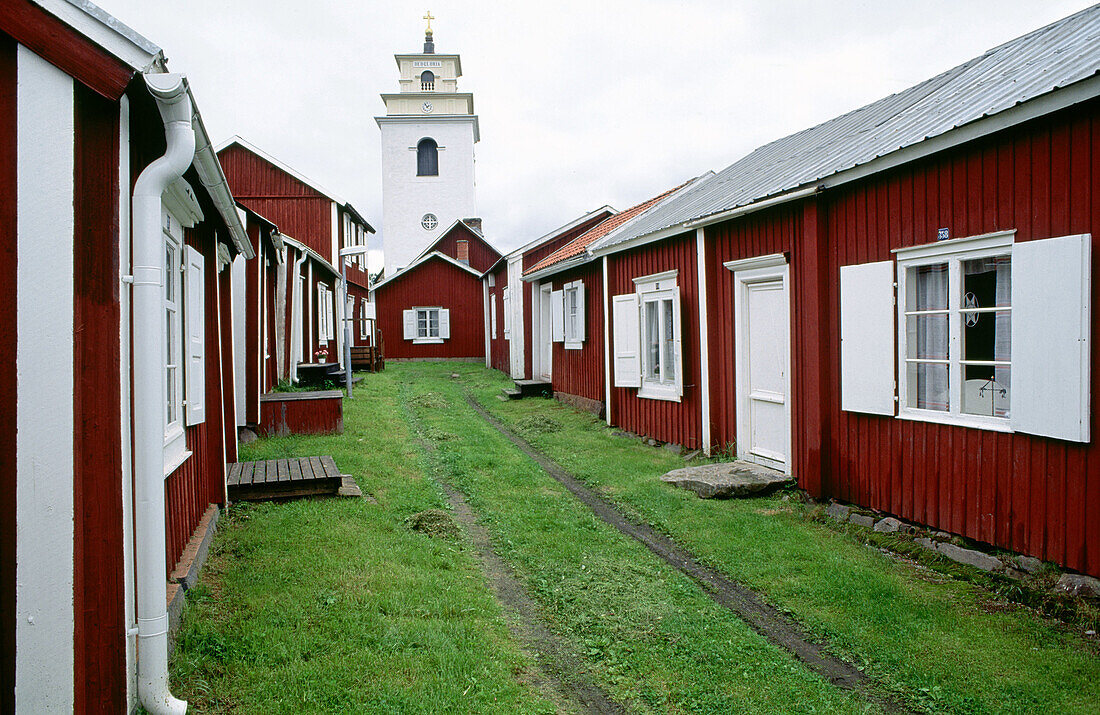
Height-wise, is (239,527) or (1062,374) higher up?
(1062,374)

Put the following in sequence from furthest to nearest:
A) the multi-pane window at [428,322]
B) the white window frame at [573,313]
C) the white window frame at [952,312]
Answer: the multi-pane window at [428,322] < the white window frame at [573,313] < the white window frame at [952,312]

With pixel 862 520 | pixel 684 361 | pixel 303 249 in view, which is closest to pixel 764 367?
pixel 684 361

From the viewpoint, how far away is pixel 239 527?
6293 millimetres

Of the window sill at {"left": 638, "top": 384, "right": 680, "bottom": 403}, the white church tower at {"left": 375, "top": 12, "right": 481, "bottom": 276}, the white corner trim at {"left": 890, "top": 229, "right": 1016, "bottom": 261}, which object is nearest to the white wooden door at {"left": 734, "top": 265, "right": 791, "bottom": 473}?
the window sill at {"left": 638, "top": 384, "right": 680, "bottom": 403}

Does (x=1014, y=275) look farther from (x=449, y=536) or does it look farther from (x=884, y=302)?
(x=449, y=536)

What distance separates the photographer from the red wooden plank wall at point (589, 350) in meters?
13.3

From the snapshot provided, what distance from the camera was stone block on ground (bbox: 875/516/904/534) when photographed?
611 cm

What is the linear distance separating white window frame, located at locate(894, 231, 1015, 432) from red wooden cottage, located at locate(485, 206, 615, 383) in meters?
11.5

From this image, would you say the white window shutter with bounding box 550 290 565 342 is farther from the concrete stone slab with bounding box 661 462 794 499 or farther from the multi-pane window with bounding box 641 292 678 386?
the concrete stone slab with bounding box 661 462 794 499

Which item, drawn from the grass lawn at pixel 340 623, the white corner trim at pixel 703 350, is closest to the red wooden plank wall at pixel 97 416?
the grass lawn at pixel 340 623

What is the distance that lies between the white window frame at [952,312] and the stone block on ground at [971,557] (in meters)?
0.87

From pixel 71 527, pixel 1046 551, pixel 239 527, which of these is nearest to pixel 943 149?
pixel 1046 551

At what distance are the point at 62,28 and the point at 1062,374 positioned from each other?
17.8 feet

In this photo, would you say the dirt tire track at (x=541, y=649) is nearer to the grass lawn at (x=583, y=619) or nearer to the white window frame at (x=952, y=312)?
the grass lawn at (x=583, y=619)
